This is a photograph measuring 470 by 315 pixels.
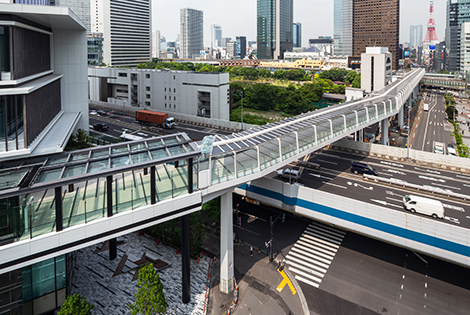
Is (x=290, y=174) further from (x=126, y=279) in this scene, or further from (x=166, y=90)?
(x=166, y=90)

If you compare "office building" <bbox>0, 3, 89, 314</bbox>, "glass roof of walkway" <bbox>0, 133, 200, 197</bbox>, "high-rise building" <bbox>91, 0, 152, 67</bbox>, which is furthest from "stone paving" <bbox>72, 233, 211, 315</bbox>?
"high-rise building" <bbox>91, 0, 152, 67</bbox>

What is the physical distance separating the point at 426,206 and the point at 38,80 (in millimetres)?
35664

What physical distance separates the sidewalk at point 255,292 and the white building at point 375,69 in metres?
84.8

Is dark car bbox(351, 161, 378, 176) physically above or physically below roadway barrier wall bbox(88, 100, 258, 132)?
below

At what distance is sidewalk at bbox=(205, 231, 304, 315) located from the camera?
24750 mm

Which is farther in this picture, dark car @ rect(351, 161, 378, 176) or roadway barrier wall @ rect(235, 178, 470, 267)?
dark car @ rect(351, 161, 378, 176)

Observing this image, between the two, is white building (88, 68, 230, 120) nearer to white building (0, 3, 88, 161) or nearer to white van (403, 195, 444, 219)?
white building (0, 3, 88, 161)

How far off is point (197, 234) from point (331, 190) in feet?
49.5

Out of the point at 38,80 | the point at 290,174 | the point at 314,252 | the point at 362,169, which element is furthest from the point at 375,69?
the point at 38,80

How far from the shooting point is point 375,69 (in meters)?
100

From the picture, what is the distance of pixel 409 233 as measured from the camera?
2641 centimetres

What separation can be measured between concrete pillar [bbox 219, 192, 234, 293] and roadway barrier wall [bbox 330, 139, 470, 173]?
30180mm

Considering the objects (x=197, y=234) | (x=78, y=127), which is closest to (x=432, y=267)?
(x=197, y=234)

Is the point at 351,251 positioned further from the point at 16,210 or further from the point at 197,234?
the point at 16,210
